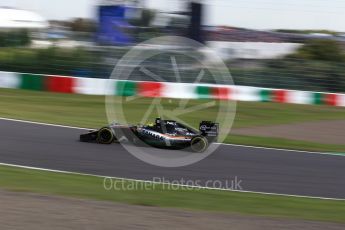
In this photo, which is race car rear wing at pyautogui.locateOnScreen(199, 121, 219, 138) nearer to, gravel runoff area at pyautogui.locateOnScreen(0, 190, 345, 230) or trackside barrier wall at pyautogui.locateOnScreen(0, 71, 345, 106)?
gravel runoff area at pyautogui.locateOnScreen(0, 190, 345, 230)

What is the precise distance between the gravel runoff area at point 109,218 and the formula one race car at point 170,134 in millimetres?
4063

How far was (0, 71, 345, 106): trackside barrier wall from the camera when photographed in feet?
66.5

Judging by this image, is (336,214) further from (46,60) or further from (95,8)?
(95,8)

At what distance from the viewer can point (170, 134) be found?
35.1ft

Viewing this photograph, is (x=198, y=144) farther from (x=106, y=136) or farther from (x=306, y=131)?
(x=306, y=131)

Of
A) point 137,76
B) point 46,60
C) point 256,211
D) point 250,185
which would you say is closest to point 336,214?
point 256,211

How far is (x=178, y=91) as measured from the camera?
20.5 m

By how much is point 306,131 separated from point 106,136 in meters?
6.00

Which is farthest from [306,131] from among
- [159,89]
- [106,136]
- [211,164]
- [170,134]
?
[159,89]

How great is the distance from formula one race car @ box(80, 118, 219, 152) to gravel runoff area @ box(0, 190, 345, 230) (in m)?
4.06

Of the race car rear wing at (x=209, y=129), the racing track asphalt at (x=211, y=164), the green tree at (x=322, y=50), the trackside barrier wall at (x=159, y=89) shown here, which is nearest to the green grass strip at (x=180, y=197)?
the racing track asphalt at (x=211, y=164)

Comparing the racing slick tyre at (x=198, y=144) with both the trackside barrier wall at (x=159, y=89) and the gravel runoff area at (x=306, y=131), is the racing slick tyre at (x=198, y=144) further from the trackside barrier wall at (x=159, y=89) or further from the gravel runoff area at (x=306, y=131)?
the trackside barrier wall at (x=159, y=89)

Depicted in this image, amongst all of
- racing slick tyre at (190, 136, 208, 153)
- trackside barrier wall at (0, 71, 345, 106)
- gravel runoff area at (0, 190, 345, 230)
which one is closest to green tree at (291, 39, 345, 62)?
trackside barrier wall at (0, 71, 345, 106)

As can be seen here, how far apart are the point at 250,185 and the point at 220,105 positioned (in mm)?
10695
